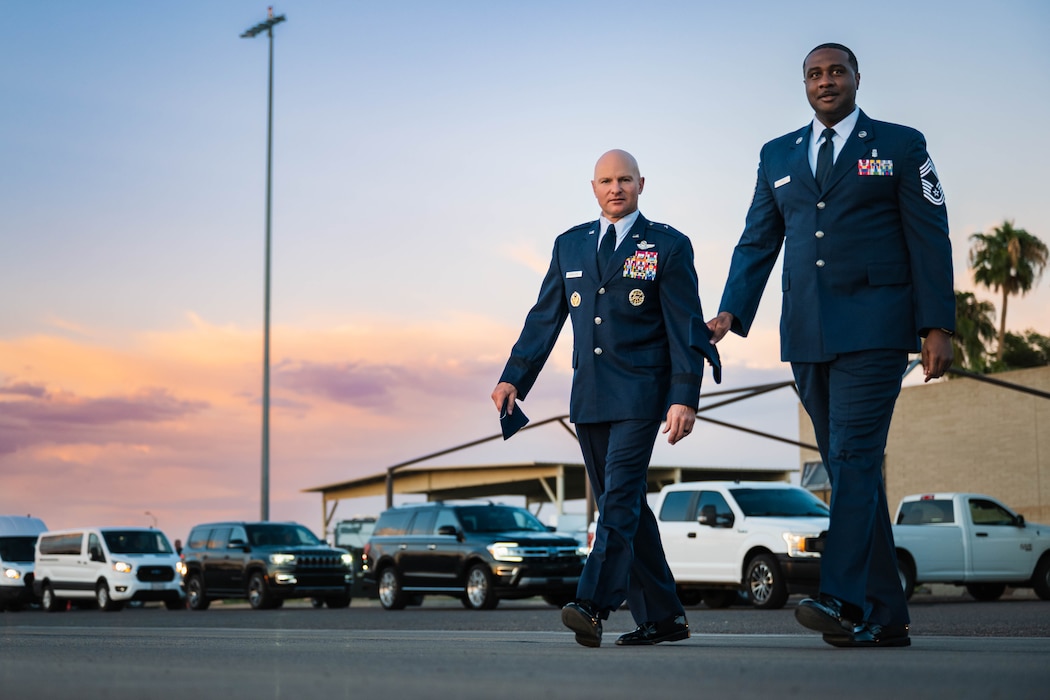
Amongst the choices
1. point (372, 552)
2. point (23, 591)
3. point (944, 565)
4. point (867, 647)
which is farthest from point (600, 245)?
point (23, 591)

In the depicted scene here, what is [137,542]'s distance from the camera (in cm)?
3422

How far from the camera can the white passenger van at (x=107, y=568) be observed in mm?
32938

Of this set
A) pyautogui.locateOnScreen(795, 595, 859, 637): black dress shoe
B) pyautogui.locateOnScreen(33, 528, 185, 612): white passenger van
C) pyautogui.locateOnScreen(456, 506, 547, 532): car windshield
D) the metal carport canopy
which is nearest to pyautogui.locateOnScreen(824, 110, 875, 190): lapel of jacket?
pyautogui.locateOnScreen(795, 595, 859, 637): black dress shoe

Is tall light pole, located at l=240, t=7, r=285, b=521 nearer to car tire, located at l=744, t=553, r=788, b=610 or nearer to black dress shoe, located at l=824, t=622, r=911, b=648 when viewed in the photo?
car tire, located at l=744, t=553, r=788, b=610

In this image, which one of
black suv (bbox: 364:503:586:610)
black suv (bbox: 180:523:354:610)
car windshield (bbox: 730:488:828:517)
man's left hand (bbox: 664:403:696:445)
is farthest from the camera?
black suv (bbox: 180:523:354:610)

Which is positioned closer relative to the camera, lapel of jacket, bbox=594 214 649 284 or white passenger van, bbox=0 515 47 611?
lapel of jacket, bbox=594 214 649 284

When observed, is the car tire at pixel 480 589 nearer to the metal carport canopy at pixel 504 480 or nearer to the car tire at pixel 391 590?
the car tire at pixel 391 590

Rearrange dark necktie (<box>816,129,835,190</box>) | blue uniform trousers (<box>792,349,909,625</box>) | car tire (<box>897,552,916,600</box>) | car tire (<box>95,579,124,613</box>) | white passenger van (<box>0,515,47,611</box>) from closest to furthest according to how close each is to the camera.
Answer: blue uniform trousers (<box>792,349,909,625</box>) < dark necktie (<box>816,129,835,190</box>) < car tire (<box>897,552,916,600</box>) < car tire (<box>95,579,124,613</box>) < white passenger van (<box>0,515,47,611</box>)

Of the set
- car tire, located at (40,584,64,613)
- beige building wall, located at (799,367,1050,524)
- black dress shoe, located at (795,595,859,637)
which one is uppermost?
beige building wall, located at (799,367,1050,524)

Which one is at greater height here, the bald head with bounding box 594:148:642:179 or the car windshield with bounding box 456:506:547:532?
the bald head with bounding box 594:148:642:179

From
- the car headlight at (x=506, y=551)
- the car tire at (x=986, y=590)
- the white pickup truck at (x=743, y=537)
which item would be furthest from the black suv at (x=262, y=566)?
the car tire at (x=986, y=590)

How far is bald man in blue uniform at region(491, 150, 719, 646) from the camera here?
6715 mm

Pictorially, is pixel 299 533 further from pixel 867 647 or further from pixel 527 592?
pixel 867 647

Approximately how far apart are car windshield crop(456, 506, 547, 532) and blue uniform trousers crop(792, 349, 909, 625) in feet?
61.6
